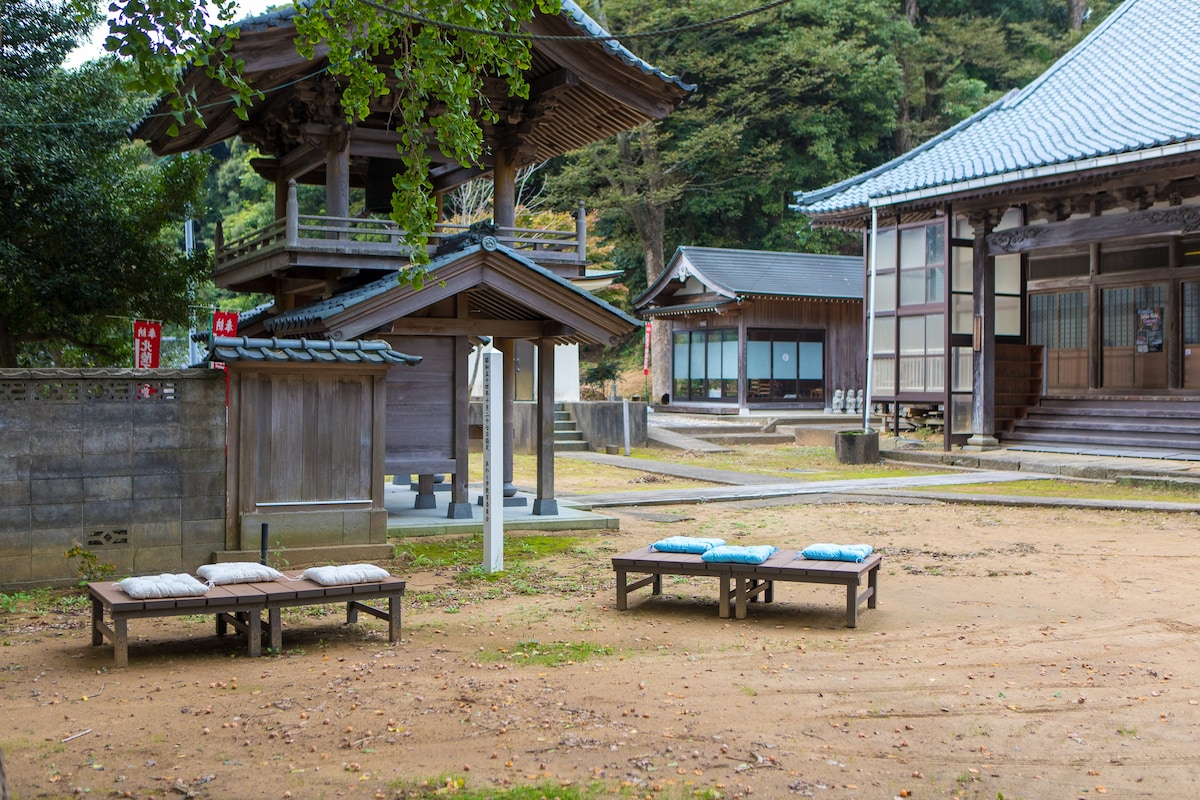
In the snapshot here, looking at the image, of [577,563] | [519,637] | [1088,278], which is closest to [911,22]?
[1088,278]

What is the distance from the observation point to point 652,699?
5.94m

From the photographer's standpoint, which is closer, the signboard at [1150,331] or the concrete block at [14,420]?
the concrete block at [14,420]

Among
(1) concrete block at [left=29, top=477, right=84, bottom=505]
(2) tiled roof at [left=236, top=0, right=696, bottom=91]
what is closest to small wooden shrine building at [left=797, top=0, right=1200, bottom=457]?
(2) tiled roof at [left=236, top=0, right=696, bottom=91]

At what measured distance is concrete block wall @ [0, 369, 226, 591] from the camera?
9.03 meters

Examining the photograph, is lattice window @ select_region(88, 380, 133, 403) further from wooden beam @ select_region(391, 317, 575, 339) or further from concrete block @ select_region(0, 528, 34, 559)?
wooden beam @ select_region(391, 317, 575, 339)

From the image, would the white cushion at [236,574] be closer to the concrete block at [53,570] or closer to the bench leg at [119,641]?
the bench leg at [119,641]

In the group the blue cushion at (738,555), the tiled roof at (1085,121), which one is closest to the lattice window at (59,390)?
the blue cushion at (738,555)

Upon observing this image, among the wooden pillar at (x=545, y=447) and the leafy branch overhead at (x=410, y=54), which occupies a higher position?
the leafy branch overhead at (x=410, y=54)

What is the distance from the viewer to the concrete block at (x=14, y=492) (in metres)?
8.95

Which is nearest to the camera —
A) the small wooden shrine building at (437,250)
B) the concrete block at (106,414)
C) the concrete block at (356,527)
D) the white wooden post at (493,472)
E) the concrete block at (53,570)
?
the concrete block at (53,570)

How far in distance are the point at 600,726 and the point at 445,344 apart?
8.17m

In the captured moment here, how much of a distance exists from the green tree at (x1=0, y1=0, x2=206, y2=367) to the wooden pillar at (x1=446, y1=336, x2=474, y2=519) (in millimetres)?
6098

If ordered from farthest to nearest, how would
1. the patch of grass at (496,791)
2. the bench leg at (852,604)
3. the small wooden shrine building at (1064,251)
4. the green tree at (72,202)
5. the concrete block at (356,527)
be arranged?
the small wooden shrine building at (1064,251), the green tree at (72,202), the concrete block at (356,527), the bench leg at (852,604), the patch of grass at (496,791)

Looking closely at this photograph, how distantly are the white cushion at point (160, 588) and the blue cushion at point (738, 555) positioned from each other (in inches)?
145
